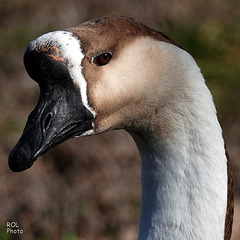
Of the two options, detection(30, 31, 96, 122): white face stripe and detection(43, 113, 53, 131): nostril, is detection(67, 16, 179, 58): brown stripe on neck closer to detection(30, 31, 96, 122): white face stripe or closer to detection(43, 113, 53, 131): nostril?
detection(30, 31, 96, 122): white face stripe

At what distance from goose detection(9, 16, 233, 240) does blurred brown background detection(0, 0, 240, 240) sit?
1.62 metres

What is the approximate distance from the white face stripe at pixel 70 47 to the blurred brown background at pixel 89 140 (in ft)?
5.81

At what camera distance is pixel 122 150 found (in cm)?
459

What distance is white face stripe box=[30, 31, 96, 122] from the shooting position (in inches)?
84.7

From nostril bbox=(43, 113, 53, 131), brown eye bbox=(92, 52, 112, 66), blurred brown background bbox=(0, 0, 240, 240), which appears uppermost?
brown eye bbox=(92, 52, 112, 66)

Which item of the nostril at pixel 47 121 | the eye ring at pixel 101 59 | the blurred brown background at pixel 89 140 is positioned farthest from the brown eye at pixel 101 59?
the blurred brown background at pixel 89 140

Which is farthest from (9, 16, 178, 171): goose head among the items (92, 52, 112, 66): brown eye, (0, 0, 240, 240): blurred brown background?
(0, 0, 240, 240): blurred brown background

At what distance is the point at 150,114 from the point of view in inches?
91.0

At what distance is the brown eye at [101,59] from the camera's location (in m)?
2.20

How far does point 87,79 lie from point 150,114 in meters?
0.26

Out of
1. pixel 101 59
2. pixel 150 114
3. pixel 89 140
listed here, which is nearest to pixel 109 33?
pixel 101 59

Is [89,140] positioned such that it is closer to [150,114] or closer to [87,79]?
[150,114]

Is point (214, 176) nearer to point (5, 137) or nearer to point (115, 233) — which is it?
point (115, 233)

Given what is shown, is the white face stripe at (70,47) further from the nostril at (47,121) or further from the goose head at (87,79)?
the nostril at (47,121)
